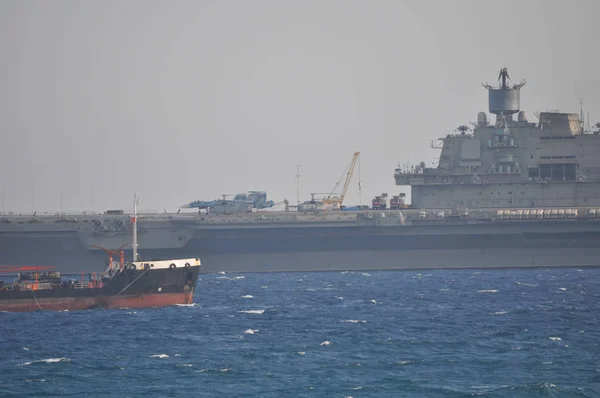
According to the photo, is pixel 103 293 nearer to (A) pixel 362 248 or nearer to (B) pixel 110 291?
(B) pixel 110 291

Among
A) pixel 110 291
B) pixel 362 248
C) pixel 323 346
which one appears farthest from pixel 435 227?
pixel 323 346

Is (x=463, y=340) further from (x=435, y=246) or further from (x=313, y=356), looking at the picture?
(x=435, y=246)

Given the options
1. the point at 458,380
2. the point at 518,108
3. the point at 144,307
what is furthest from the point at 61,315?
the point at 518,108

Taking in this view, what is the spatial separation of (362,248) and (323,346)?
110ft

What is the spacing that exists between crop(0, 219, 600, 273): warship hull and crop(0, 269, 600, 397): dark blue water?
12.1 meters

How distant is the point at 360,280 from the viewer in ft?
209

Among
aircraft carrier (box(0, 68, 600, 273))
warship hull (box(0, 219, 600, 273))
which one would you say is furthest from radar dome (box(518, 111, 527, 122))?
warship hull (box(0, 219, 600, 273))

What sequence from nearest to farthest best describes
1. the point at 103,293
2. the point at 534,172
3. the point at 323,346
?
the point at 323,346 → the point at 103,293 → the point at 534,172

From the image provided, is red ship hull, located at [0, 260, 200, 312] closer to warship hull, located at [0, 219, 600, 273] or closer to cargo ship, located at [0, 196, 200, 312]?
cargo ship, located at [0, 196, 200, 312]

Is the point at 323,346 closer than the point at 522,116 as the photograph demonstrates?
Yes

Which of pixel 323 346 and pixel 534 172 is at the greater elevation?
pixel 534 172

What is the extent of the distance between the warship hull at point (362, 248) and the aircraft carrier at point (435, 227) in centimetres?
7

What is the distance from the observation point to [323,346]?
36.0 metres

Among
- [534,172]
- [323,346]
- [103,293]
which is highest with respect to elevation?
[534,172]
